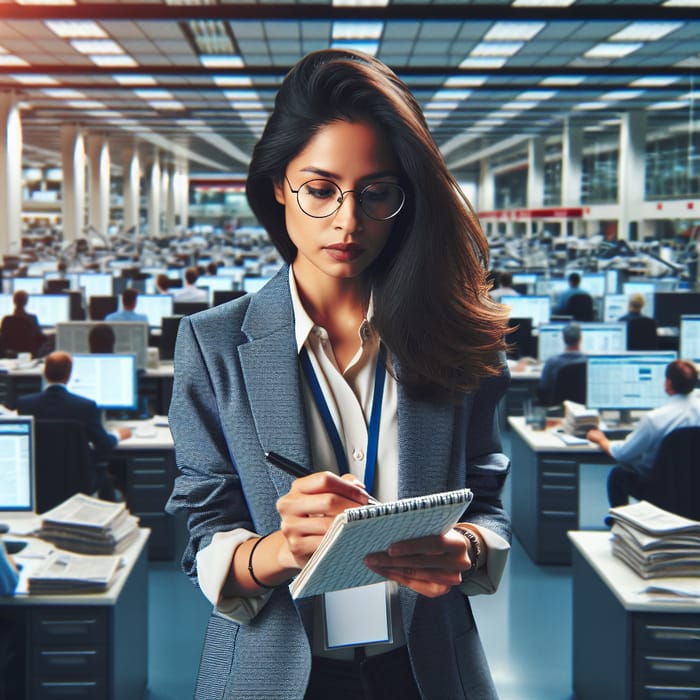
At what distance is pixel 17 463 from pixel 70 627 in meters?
0.83

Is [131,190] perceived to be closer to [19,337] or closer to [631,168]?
[631,168]

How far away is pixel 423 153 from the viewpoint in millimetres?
1271

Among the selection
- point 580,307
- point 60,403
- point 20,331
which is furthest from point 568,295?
point 60,403

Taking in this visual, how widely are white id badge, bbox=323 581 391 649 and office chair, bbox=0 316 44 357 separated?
9.01m

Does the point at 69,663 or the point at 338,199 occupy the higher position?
the point at 338,199

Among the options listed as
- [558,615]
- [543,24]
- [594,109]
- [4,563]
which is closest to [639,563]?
[558,615]

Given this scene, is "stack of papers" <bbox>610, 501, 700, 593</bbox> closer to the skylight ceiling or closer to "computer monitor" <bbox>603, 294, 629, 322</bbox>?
"computer monitor" <bbox>603, 294, 629, 322</bbox>

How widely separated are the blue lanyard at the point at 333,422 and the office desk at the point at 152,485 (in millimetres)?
4732

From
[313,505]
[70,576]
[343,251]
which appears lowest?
[70,576]

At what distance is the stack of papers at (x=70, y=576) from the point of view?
342 centimetres

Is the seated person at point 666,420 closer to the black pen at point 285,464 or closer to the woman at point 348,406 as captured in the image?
the woman at point 348,406

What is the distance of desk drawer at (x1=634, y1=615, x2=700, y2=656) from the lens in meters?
3.33

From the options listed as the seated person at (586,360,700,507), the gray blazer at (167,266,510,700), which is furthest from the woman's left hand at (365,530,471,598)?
the seated person at (586,360,700,507)

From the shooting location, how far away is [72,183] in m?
26.9
